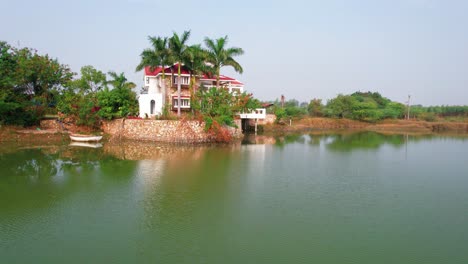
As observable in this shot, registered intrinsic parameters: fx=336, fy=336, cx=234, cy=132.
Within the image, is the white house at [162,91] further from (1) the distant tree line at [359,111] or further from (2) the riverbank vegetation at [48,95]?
(1) the distant tree line at [359,111]

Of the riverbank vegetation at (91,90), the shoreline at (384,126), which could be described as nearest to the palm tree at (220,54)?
the riverbank vegetation at (91,90)

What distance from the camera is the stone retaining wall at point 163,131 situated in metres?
26.1

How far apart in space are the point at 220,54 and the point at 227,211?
2085 cm

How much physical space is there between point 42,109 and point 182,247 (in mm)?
25228

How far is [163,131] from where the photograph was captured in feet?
86.4

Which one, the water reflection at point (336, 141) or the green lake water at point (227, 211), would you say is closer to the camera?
the green lake water at point (227, 211)

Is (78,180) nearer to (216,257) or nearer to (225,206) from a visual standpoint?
(225,206)

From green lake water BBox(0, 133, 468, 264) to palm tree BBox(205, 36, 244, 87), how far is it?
42.5 feet

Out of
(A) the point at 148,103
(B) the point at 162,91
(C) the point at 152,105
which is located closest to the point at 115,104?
(A) the point at 148,103

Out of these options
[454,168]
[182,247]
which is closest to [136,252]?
[182,247]

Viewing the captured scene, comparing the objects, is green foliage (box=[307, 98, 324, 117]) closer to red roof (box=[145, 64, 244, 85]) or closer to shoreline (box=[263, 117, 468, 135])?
shoreline (box=[263, 117, 468, 135])

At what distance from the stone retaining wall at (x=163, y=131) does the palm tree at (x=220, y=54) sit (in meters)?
6.15

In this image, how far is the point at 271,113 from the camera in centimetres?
4625

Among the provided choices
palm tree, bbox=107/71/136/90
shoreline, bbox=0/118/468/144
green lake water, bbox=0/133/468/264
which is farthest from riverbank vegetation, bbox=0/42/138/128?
shoreline, bbox=0/118/468/144
